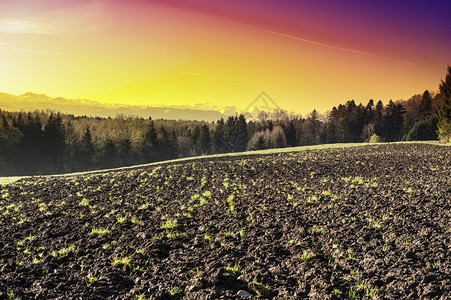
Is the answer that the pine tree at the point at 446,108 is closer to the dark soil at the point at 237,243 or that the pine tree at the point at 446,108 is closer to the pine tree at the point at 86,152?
the dark soil at the point at 237,243

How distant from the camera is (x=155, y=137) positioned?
326ft

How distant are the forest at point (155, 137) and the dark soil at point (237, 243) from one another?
46057mm

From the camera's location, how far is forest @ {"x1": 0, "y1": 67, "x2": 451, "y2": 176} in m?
80.2

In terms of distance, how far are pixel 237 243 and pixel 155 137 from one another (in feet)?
311

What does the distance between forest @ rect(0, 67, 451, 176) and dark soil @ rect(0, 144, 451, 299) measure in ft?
151

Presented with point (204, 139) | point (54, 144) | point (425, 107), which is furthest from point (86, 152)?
point (425, 107)

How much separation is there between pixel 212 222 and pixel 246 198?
11.9 ft

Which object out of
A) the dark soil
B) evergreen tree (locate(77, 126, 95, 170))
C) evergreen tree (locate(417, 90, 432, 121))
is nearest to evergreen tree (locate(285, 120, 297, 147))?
evergreen tree (locate(417, 90, 432, 121))

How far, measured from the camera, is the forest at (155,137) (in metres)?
80.2

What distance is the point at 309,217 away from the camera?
33.7 feet

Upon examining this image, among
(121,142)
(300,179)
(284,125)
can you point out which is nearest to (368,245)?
(300,179)

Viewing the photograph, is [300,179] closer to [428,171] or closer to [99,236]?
[428,171]

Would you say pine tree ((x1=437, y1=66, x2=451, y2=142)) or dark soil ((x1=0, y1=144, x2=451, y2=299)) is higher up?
pine tree ((x1=437, y1=66, x2=451, y2=142))

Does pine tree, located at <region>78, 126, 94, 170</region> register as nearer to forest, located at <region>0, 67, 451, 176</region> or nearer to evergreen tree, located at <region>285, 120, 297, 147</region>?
forest, located at <region>0, 67, 451, 176</region>
